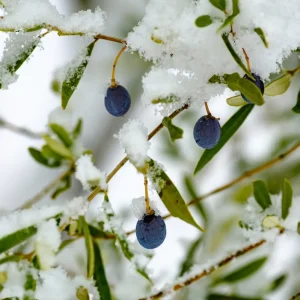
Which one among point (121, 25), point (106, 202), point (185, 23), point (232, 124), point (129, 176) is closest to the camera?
point (185, 23)

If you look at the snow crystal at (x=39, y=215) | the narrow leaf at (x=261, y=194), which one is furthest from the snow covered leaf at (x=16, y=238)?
the narrow leaf at (x=261, y=194)

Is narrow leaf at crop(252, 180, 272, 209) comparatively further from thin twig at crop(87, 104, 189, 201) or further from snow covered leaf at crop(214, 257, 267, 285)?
snow covered leaf at crop(214, 257, 267, 285)

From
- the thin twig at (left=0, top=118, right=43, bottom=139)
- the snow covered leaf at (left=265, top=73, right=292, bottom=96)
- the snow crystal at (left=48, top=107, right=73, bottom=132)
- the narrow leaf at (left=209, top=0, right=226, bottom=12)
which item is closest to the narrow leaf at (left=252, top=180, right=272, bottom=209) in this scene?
the snow covered leaf at (left=265, top=73, right=292, bottom=96)

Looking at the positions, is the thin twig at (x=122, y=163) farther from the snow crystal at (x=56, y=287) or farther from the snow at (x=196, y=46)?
the snow crystal at (x=56, y=287)

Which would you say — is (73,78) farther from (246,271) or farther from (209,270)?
(246,271)

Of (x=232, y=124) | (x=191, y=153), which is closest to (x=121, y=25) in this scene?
(x=191, y=153)

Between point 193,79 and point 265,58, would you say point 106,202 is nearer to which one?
point 193,79

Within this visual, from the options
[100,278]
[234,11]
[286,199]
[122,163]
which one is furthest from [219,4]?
[100,278]
